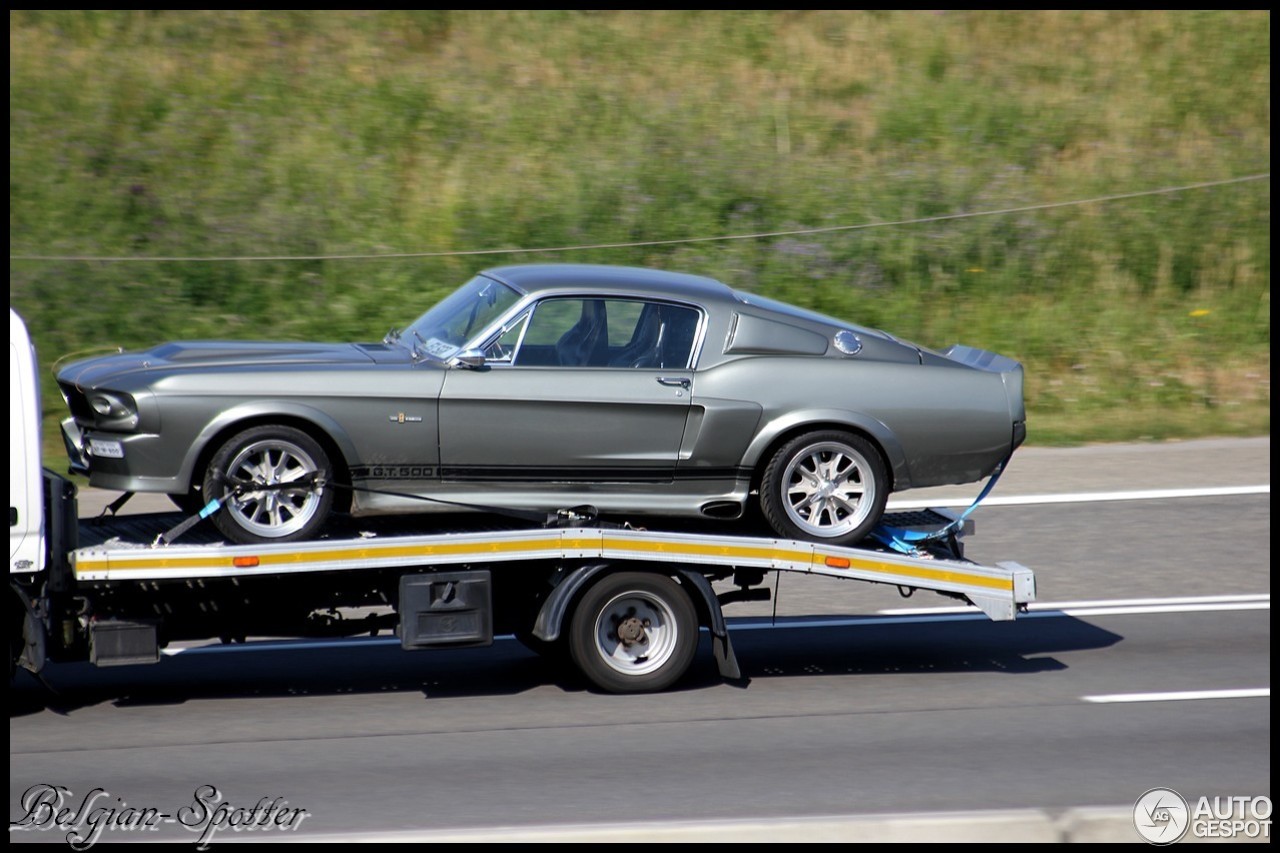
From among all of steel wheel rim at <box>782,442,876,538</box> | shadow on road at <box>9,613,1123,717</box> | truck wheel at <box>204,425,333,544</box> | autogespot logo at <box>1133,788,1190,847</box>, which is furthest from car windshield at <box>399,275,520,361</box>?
autogespot logo at <box>1133,788,1190,847</box>

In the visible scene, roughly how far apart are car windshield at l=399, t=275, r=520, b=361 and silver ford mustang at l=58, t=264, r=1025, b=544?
0.02 meters

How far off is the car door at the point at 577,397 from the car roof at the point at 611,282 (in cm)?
7

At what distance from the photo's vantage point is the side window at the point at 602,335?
7.96 metres

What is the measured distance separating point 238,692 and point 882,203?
14061 mm

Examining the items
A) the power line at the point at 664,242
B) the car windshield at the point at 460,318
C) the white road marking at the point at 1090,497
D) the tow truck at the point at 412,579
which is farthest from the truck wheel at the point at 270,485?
the power line at the point at 664,242

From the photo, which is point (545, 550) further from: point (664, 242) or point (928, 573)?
point (664, 242)

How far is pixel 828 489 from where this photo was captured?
8188 mm

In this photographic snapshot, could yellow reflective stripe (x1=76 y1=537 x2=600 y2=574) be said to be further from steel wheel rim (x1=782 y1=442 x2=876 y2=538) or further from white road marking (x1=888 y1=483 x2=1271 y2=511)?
white road marking (x1=888 y1=483 x2=1271 y2=511)

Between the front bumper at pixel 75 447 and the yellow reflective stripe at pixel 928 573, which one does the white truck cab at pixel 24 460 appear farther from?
the yellow reflective stripe at pixel 928 573

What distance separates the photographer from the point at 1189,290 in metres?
19.8

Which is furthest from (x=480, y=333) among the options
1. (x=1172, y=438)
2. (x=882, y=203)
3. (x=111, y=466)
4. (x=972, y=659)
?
(x=882, y=203)

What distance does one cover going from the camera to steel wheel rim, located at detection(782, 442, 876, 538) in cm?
813

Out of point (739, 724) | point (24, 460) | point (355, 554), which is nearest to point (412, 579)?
point (355, 554)

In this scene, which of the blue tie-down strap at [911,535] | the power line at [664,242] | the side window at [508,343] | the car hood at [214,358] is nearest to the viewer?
the car hood at [214,358]
